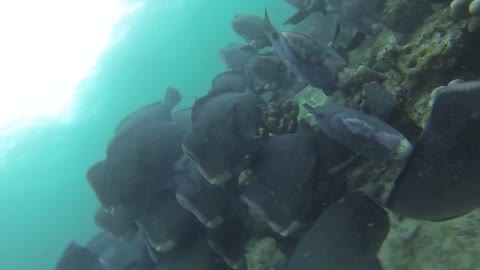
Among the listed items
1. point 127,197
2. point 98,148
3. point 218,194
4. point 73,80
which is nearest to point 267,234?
point 218,194

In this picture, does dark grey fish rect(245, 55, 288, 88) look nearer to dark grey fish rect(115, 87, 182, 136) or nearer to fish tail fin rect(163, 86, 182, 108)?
dark grey fish rect(115, 87, 182, 136)

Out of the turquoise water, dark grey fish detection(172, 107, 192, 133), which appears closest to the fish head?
dark grey fish detection(172, 107, 192, 133)

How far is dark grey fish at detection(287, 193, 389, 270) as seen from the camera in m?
2.75

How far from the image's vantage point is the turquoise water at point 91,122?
1443 inches

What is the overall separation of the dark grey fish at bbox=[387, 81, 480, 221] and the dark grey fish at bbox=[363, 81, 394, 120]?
0.48m

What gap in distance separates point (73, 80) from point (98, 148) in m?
11.8

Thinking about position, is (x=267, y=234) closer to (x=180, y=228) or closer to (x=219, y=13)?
(x=180, y=228)

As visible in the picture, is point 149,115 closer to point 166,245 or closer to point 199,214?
point 166,245

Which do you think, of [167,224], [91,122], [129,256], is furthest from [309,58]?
[91,122]

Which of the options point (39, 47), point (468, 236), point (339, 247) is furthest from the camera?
point (39, 47)

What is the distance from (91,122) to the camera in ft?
140

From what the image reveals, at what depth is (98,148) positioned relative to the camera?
151 feet

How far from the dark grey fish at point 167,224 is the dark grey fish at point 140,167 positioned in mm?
155

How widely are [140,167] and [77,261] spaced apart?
2027mm
